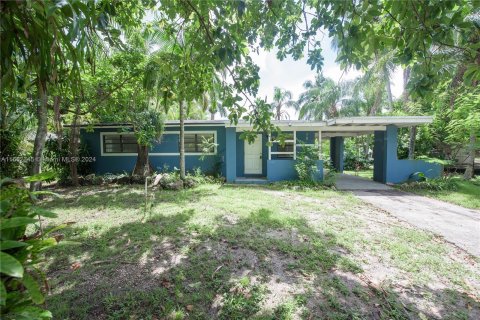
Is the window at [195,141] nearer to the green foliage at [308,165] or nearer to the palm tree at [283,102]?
the green foliage at [308,165]

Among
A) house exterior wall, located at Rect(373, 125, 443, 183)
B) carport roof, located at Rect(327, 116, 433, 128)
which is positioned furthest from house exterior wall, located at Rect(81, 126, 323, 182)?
house exterior wall, located at Rect(373, 125, 443, 183)

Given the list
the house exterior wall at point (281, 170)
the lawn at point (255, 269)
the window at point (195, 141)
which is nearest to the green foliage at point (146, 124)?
the window at point (195, 141)

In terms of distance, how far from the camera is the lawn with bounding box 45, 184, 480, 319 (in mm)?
2320

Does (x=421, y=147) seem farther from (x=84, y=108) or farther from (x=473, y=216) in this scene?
(x=84, y=108)

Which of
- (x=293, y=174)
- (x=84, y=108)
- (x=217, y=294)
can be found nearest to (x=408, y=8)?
(x=217, y=294)

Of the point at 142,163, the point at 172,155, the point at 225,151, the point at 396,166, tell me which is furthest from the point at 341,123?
the point at 142,163

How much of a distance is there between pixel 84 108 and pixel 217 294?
8.52 metres

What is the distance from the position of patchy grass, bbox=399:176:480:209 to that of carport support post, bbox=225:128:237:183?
252 inches

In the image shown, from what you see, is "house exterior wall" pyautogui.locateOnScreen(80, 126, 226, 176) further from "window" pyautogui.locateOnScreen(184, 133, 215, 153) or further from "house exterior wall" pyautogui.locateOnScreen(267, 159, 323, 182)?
"house exterior wall" pyautogui.locateOnScreen(267, 159, 323, 182)

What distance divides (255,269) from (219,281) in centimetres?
50

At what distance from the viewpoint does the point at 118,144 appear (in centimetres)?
1166

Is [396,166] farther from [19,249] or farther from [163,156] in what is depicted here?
[19,249]

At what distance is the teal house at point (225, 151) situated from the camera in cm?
998

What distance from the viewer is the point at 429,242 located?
13.2ft
